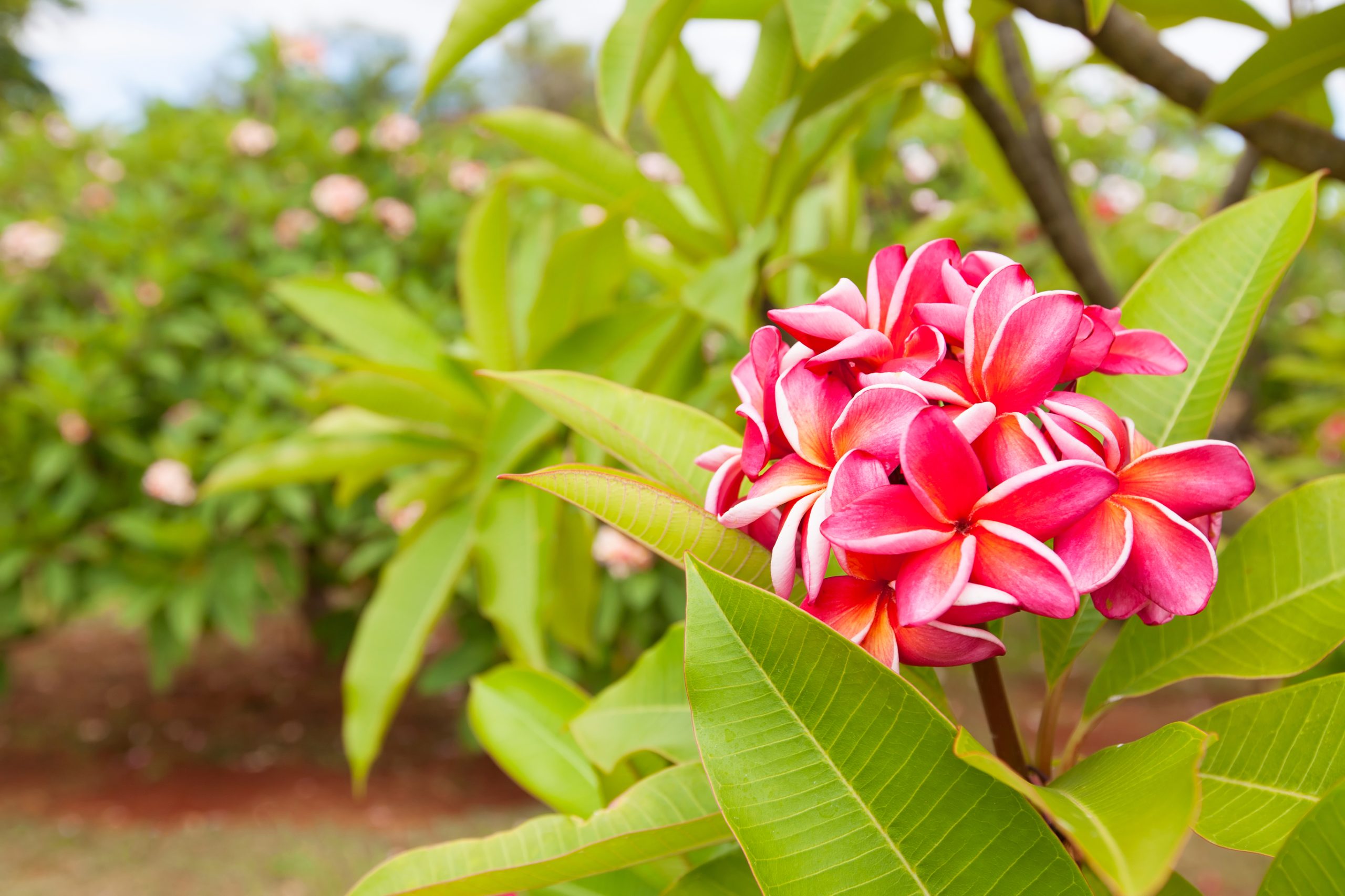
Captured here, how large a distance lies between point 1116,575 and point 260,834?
3.71 m

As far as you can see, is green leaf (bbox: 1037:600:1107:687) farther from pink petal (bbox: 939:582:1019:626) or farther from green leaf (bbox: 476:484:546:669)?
green leaf (bbox: 476:484:546:669)

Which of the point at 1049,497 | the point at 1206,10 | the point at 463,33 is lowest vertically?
the point at 1049,497

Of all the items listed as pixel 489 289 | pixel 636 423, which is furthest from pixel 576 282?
pixel 636 423

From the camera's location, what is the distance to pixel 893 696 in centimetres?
46

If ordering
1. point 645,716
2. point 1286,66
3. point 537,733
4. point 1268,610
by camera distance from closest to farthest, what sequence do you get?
point 1268,610, point 645,716, point 537,733, point 1286,66

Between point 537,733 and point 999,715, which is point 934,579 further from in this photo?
point 537,733

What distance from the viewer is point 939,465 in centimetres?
45

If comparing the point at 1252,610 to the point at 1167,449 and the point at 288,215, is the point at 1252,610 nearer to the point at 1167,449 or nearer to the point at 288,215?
the point at 1167,449

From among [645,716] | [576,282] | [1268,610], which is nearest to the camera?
[1268,610]

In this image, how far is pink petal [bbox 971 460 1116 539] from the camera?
1.44ft

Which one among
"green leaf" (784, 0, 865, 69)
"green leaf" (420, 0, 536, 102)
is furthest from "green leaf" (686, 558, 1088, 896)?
"green leaf" (420, 0, 536, 102)

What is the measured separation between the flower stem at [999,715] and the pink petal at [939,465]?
15 cm

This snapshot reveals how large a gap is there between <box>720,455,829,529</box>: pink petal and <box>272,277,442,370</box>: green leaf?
1.14 meters

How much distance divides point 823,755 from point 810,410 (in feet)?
0.63
